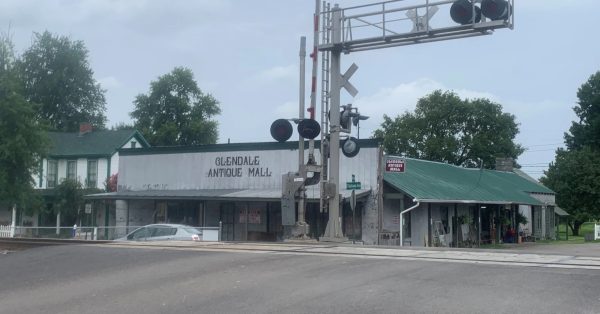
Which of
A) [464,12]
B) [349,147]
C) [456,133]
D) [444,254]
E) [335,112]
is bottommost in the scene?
[444,254]

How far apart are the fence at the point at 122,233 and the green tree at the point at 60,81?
3794 centimetres

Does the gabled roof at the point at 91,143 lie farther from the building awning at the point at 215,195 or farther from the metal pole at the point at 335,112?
the metal pole at the point at 335,112

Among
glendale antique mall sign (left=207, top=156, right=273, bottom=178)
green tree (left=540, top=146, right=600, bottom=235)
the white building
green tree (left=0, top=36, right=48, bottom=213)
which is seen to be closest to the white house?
green tree (left=0, top=36, right=48, bottom=213)

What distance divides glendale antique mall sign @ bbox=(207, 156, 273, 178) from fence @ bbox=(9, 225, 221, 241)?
5.35 meters

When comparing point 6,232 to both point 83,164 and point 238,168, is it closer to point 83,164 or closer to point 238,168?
point 238,168

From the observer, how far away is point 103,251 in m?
15.8

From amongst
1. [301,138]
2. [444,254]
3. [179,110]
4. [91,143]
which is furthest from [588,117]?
[444,254]

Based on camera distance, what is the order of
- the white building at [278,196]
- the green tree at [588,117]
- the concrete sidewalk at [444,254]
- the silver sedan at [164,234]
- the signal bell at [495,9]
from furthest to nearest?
the green tree at [588,117], the white building at [278,196], the silver sedan at [164,234], the signal bell at [495,9], the concrete sidewalk at [444,254]

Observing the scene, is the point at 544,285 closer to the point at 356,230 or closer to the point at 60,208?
the point at 356,230

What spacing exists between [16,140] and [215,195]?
10821 millimetres

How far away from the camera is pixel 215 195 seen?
3250 centimetres

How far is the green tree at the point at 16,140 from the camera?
3556cm

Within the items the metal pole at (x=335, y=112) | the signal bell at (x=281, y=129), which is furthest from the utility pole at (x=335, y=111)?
the signal bell at (x=281, y=129)

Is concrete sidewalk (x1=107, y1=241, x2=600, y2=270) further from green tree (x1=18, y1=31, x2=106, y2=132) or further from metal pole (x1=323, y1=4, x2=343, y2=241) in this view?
green tree (x1=18, y1=31, x2=106, y2=132)
